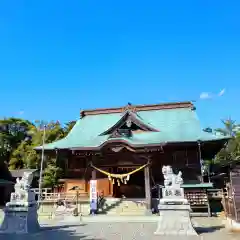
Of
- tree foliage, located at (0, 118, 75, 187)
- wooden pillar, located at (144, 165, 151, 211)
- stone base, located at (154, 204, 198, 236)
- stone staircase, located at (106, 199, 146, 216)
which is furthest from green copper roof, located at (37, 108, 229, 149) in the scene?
stone base, located at (154, 204, 198, 236)

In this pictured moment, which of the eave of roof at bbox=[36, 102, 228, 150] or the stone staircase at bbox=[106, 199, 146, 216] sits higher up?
the eave of roof at bbox=[36, 102, 228, 150]

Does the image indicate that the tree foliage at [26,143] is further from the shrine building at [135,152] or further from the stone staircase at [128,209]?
the stone staircase at [128,209]

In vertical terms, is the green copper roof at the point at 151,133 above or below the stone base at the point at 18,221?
above

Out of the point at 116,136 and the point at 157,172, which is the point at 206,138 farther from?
the point at 116,136

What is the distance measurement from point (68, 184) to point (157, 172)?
301 inches

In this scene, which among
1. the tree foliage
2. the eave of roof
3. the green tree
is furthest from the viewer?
the green tree

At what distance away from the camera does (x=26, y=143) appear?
39.5 meters

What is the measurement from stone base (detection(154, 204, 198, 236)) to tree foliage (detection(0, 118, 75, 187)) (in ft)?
68.1

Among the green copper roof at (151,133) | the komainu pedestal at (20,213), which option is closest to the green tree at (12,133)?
the green copper roof at (151,133)

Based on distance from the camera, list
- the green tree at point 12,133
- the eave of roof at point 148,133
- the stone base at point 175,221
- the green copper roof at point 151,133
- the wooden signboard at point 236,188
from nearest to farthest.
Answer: the stone base at point 175,221, the wooden signboard at point 236,188, the eave of roof at point 148,133, the green copper roof at point 151,133, the green tree at point 12,133

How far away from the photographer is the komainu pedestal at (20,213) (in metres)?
10.4

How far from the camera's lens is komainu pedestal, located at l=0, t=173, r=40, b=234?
10406 millimetres

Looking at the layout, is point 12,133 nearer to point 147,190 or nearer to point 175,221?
point 147,190

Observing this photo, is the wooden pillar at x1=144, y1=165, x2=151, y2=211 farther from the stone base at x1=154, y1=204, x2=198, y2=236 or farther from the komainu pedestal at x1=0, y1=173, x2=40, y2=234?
the komainu pedestal at x1=0, y1=173, x2=40, y2=234
